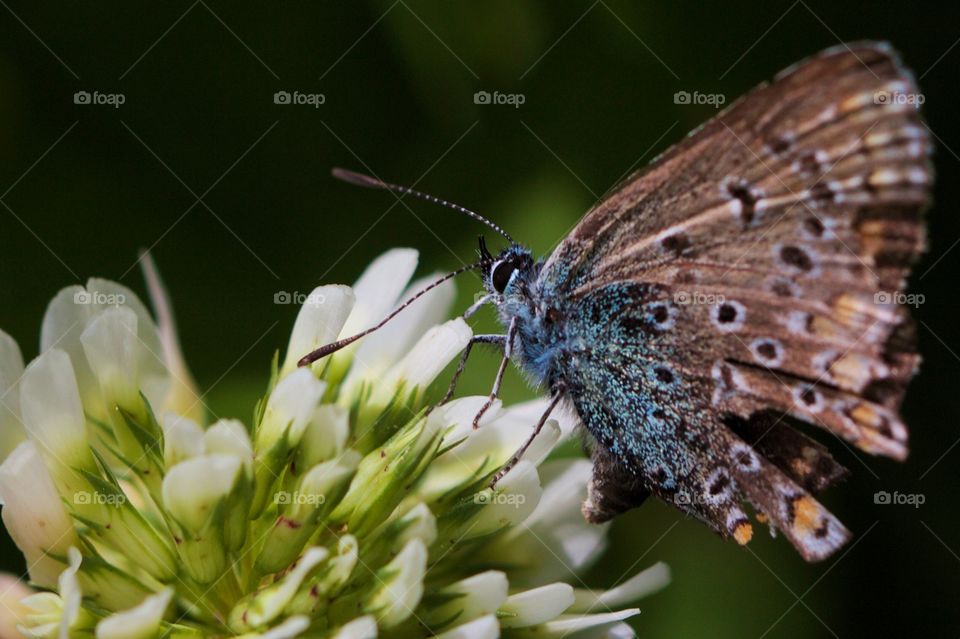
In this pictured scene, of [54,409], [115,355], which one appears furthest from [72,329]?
[54,409]

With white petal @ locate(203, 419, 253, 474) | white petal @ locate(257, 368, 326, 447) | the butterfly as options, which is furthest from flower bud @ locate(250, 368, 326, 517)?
the butterfly

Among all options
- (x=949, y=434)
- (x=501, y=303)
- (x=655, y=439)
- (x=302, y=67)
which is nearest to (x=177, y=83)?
(x=302, y=67)

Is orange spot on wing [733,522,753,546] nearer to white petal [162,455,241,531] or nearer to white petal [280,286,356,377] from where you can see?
white petal [280,286,356,377]

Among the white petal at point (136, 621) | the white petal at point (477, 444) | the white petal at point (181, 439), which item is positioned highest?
the white petal at point (181, 439)

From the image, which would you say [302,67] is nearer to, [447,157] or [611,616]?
[447,157]

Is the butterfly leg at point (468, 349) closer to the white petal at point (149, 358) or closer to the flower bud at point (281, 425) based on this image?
the flower bud at point (281, 425)

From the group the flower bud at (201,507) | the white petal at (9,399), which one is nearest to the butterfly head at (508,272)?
the flower bud at (201,507)
